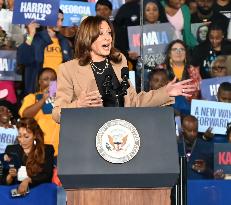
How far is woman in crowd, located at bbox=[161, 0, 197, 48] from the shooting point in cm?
744

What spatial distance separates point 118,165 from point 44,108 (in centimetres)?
381

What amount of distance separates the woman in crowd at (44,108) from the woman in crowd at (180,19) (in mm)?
1404

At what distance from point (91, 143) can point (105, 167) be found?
0.40ft

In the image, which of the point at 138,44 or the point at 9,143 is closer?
the point at 9,143

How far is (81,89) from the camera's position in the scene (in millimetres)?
3625

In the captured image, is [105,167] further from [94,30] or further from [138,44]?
[138,44]

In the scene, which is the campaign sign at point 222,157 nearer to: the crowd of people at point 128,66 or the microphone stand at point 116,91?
the crowd of people at point 128,66

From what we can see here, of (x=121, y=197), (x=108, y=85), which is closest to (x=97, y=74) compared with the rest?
(x=108, y=85)

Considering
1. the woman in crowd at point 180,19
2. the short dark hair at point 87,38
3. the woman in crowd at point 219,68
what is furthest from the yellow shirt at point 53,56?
the short dark hair at point 87,38

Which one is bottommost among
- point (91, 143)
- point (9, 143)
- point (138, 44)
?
point (9, 143)

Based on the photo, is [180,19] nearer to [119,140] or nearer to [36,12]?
[36,12]

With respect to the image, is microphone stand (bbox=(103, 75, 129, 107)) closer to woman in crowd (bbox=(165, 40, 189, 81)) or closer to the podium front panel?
the podium front panel

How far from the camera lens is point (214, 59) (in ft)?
24.4

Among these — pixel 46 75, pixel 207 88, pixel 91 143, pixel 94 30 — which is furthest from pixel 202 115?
pixel 91 143
